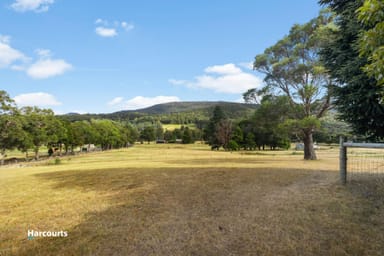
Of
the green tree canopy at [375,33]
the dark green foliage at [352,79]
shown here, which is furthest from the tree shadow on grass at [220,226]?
the green tree canopy at [375,33]

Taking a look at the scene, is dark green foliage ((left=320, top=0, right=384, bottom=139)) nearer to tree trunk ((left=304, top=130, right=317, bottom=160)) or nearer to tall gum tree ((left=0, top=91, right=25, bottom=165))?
tree trunk ((left=304, top=130, right=317, bottom=160))

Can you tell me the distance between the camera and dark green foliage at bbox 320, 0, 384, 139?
4.86 metres

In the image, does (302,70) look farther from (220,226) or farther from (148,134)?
(148,134)

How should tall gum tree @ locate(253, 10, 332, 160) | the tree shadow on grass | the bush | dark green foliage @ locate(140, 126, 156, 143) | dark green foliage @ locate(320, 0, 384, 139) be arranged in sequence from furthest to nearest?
dark green foliage @ locate(140, 126, 156, 143) → the bush → tall gum tree @ locate(253, 10, 332, 160) → dark green foliage @ locate(320, 0, 384, 139) → the tree shadow on grass

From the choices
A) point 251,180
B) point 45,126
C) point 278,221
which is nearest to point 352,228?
point 278,221

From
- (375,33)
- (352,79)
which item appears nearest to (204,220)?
(375,33)

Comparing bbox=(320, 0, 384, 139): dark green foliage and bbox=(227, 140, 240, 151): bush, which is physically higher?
bbox=(320, 0, 384, 139): dark green foliage

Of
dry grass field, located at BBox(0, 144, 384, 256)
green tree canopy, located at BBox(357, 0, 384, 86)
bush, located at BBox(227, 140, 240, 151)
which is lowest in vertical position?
bush, located at BBox(227, 140, 240, 151)

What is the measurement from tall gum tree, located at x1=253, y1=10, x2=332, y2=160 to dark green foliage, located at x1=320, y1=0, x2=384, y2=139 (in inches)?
335

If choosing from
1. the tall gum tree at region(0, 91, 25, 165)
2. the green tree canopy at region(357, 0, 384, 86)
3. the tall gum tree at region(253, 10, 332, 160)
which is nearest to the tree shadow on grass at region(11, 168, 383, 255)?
the green tree canopy at region(357, 0, 384, 86)

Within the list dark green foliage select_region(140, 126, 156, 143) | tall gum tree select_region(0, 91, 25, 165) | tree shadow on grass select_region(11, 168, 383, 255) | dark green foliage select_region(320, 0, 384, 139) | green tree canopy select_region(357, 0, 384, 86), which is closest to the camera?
green tree canopy select_region(357, 0, 384, 86)

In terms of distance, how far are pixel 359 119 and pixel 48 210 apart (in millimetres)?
8454

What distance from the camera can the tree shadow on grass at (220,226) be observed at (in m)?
3.03

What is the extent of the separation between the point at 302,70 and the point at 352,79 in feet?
37.0
